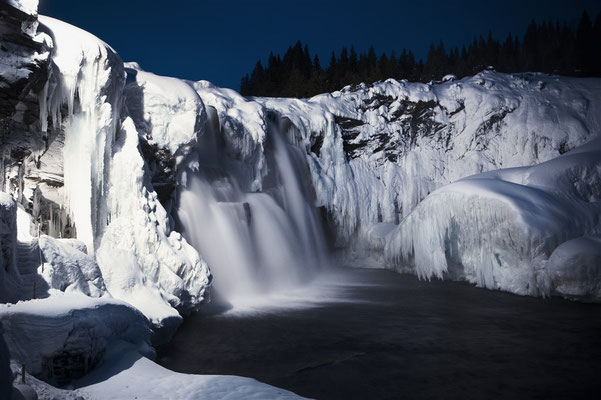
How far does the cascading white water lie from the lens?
40.1 ft

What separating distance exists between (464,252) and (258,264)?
6.47 m

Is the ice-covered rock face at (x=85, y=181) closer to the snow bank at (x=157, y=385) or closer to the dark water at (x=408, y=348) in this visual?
the dark water at (x=408, y=348)

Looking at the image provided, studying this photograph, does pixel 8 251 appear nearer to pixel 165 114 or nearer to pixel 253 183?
pixel 165 114

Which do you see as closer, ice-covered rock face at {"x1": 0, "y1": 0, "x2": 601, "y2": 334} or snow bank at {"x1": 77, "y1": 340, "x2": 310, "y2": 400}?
snow bank at {"x1": 77, "y1": 340, "x2": 310, "y2": 400}

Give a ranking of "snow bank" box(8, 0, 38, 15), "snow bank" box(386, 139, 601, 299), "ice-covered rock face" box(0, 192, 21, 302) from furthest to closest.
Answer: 1. "snow bank" box(386, 139, 601, 299)
2. "snow bank" box(8, 0, 38, 15)
3. "ice-covered rock face" box(0, 192, 21, 302)

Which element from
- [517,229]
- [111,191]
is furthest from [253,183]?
[517,229]

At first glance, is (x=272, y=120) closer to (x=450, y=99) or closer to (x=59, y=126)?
(x=450, y=99)

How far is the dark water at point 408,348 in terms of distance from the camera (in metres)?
6.35

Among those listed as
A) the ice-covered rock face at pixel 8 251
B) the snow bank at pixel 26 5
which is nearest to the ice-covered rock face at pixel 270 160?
the snow bank at pixel 26 5

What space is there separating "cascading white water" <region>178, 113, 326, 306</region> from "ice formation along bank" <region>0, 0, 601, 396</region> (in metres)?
0.06

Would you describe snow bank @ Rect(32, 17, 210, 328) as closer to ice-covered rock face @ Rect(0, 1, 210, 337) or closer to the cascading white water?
ice-covered rock face @ Rect(0, 1, 210, 337)

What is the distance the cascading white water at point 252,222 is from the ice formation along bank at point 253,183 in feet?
0.20

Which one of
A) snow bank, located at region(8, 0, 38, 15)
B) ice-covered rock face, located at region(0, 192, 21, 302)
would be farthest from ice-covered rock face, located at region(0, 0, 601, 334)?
ice-covered rock face, located at region(0, 192, 21, 302)

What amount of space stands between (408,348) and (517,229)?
6.20m
